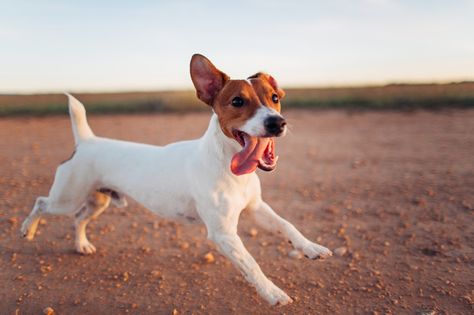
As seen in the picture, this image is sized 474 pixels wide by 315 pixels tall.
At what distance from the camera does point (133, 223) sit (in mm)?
5879

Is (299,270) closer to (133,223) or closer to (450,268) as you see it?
(450,268)

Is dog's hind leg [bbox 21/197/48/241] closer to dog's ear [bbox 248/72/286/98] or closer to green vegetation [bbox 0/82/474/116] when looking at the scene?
dog's ear [bbox 248/72/286/98]

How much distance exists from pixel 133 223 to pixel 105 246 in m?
0.76

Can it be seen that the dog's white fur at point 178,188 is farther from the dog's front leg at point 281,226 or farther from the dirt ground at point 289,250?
the dirt ground at point 289,250

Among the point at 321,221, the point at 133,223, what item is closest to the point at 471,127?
the point at 321,221

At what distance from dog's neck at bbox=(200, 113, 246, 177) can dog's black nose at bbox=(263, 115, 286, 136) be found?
1.37ft

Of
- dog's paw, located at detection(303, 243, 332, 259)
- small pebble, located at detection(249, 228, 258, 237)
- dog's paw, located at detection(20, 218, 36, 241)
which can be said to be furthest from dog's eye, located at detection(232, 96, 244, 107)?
dog's paw, located at detection(20, 218, 36, 241)

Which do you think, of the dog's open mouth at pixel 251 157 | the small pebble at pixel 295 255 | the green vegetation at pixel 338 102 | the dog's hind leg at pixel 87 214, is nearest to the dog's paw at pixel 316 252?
the dog's open mouth at pixel 251 157

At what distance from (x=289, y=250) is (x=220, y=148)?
71.5 inches

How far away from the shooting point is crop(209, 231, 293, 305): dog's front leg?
3.29 metres

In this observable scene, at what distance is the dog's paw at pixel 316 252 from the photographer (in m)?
3.48

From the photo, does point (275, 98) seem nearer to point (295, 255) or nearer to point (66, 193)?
point (295, 255)

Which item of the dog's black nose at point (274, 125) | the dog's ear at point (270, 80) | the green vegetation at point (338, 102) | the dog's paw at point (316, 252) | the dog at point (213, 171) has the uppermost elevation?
the dog's ear at point (270, 80)

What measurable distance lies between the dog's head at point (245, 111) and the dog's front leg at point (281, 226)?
0.62 metres
